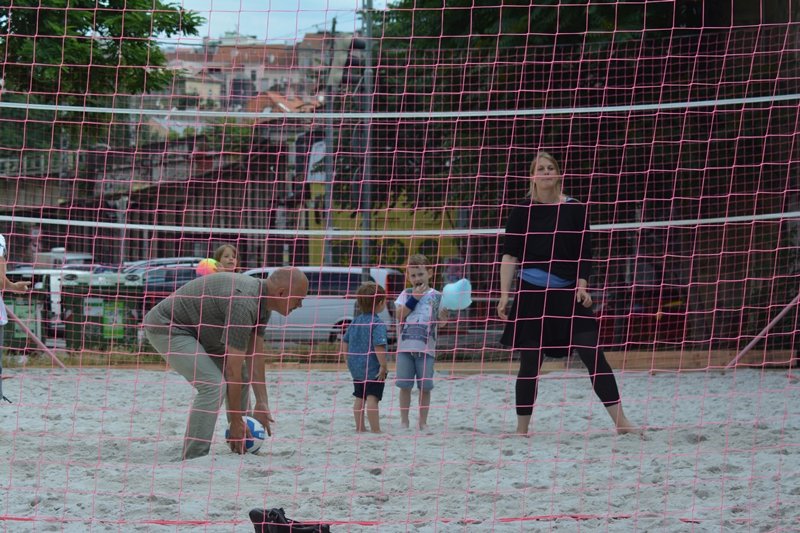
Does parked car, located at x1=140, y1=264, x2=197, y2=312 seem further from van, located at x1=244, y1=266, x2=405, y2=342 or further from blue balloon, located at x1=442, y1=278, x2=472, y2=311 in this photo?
blue balloon, located at x1=442, y1=278, x2=472, y2=311

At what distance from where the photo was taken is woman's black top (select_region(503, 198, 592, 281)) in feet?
15.9

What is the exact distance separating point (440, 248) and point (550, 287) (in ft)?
16.1

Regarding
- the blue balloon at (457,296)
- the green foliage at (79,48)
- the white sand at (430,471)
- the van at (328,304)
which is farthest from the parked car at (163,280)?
the blue balloon at (457,296)

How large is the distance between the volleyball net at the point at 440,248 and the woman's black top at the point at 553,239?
45 cm

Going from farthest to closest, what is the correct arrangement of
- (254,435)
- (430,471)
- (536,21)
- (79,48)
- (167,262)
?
(167,262)
(536,21)
(79,48)
(254,435)
(430,471)

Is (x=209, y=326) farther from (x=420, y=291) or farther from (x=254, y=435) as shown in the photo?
(x=420, y=291)

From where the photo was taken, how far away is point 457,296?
5617 mm

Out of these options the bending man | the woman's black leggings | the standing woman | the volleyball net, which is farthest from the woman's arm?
the bending man

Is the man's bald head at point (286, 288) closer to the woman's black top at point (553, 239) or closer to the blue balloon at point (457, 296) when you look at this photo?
the woman's black top at point (553, 239)

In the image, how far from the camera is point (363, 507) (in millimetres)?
3682

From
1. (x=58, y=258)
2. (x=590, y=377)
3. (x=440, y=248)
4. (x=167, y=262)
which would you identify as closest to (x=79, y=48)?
(x=167, y=262)

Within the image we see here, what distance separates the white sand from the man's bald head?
72 cm

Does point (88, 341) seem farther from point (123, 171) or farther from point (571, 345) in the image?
point (571, 345)

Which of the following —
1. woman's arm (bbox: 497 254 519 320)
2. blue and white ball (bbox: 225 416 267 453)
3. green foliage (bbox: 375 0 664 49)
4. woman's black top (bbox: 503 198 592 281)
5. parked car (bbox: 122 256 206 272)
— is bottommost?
blue and white ball (bbox: 225 416 267 453)
